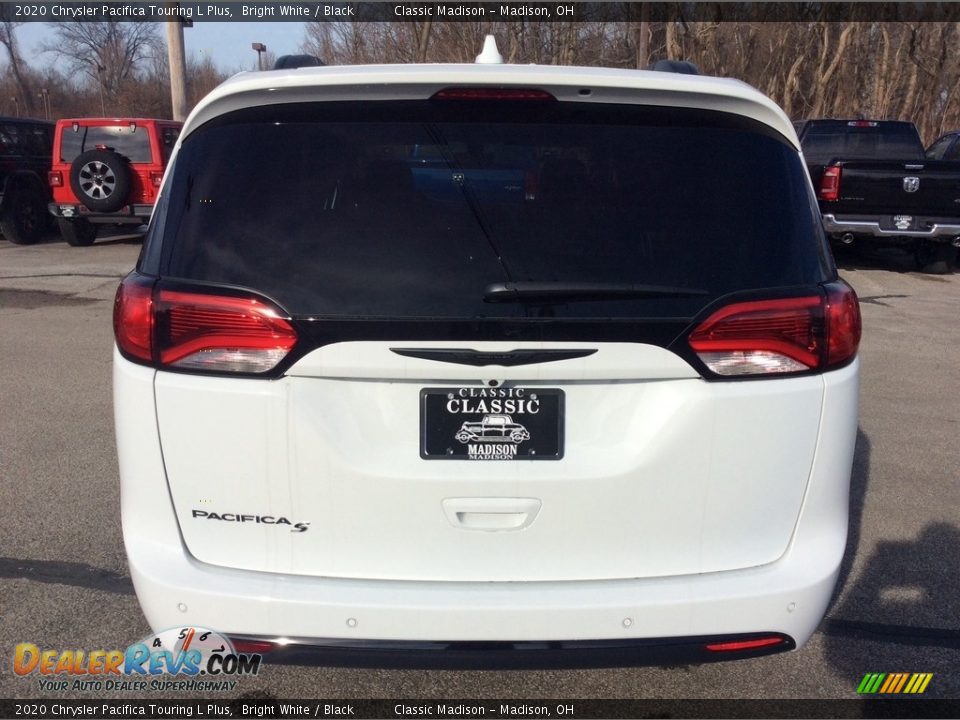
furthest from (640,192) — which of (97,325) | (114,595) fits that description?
(97,325)

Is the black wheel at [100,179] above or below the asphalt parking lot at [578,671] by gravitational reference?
above

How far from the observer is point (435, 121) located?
2.29 metres

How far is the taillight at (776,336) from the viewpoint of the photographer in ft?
7.34

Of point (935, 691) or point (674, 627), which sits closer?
point (674, 627)

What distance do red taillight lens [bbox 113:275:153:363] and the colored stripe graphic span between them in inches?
98.1

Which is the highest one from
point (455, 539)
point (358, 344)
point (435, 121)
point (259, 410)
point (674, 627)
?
point (435, 121)

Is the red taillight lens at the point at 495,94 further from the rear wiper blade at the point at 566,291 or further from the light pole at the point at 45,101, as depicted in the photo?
the light pole at the point at 45,101

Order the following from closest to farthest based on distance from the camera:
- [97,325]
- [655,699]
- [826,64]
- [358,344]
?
[358,344] < [655,699] < [97,325] < [826,64]

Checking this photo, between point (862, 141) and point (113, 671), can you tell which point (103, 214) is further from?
point (113, 671)

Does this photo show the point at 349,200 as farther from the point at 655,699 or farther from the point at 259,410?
the point at 655,699

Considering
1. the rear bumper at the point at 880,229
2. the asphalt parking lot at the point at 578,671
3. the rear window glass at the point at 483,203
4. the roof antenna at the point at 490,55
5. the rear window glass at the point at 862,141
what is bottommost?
the asphalt parking lot at the point at 578,671

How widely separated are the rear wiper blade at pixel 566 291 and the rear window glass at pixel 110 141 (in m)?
13.2

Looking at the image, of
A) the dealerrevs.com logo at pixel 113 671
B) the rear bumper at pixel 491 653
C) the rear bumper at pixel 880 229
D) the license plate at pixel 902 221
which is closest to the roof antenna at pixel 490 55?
→ the rear bumper at pixel 491 653

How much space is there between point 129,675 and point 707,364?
2153 millimetres
